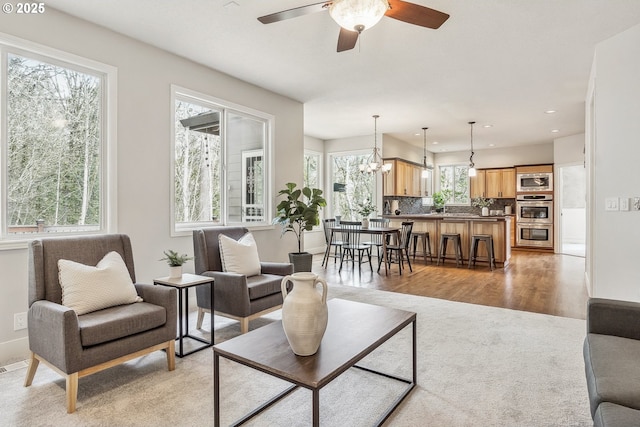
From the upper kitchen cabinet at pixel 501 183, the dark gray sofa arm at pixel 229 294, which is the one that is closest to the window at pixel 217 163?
the dark gray sofa arm at pixel 229 294

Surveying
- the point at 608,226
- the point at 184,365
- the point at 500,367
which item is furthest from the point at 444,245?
the point at 184,365

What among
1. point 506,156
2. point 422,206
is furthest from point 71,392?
point 506,156

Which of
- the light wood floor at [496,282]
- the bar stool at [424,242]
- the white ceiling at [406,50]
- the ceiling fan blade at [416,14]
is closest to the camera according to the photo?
the ceiling fan blade at [416,14]

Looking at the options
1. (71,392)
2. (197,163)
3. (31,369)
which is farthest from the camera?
(197,163)

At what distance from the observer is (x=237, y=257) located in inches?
136

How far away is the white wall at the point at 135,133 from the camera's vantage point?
9.16ft

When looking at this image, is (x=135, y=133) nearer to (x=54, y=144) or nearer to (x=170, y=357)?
(x=54, y=144)

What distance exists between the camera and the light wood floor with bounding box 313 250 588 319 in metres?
4.25

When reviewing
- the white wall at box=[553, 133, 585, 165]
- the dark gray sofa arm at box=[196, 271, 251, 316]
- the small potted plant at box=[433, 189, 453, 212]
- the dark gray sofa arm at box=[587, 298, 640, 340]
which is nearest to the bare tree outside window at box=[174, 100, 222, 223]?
the dark gray sofa arm at box=[196, 271, 251, 316]

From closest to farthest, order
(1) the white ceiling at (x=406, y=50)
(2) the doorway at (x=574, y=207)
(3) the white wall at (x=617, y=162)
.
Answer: (1) the white ceiling at (x=406, y=50), (3) the white wall at (x=617, y=162), (2) the doorway at (x=574, y=207)

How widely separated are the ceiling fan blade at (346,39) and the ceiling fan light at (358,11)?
21.1 inches

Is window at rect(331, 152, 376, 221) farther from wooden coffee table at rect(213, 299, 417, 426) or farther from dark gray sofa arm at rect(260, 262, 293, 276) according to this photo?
wooden coffee table at rect(213, 299, 417, 426)

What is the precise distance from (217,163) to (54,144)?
1760 mm

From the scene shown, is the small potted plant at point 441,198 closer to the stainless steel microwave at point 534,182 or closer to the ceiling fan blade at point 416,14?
the stainless steel microwave at point 534,182
